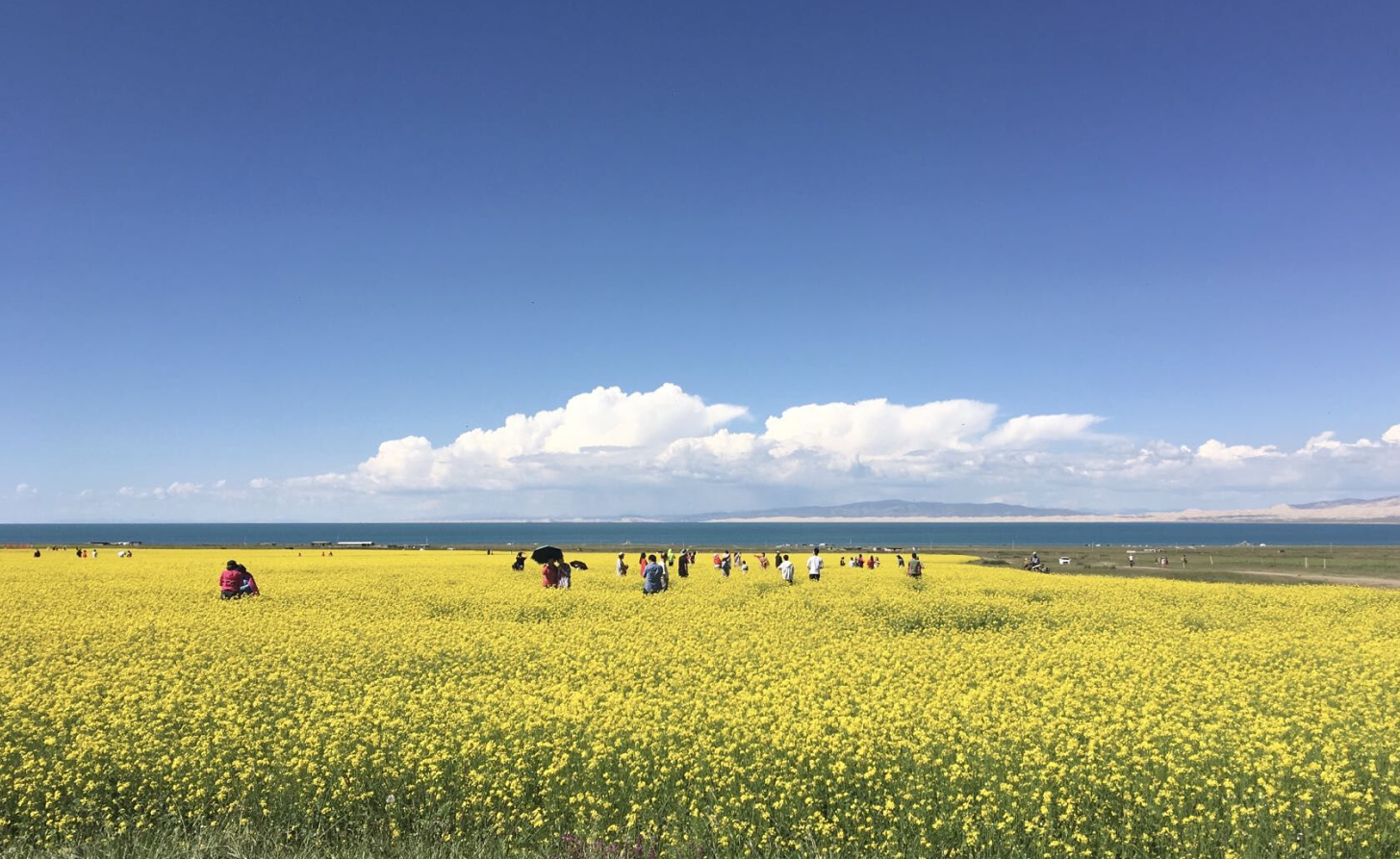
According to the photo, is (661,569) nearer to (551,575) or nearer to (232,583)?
(551,575)

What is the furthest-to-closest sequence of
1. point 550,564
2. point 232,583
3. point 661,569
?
point 550,564, point 661,569, point 232,583

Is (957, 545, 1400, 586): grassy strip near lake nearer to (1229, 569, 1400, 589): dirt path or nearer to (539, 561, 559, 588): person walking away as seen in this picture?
(1229, 569, 1400, 589): dirt path

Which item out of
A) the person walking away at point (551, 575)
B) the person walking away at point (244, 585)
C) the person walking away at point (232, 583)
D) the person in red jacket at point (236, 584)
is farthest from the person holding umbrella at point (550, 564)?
the person walking away at point (232, 583)

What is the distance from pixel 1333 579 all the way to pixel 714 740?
56.1 metres

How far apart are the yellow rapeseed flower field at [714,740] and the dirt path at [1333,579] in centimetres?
3818

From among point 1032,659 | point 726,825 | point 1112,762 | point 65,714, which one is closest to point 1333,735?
point 1112,762

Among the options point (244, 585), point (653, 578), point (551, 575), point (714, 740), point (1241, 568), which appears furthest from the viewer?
point (1241, 568)

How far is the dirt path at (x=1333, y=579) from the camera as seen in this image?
4652 centimetres

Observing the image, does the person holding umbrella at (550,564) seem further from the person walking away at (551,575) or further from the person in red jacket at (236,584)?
the person in red jacket at (236,584)

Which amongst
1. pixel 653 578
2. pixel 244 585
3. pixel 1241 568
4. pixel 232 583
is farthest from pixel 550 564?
pixel 1241 568

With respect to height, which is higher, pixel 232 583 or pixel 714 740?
pixel 232 583

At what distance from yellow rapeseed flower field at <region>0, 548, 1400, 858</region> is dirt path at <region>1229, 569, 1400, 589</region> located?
38181 mm

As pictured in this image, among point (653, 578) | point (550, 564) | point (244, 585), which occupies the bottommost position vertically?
point (653, 578)

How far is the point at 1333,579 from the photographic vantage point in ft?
161
